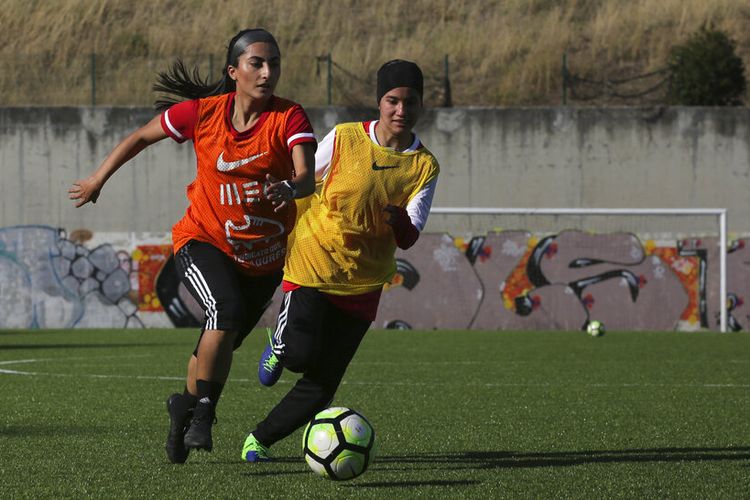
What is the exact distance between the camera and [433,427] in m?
8.38

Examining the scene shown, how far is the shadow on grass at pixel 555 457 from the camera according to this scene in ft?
21.5

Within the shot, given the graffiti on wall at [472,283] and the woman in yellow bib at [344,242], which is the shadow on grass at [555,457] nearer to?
the woman in yellow bib at [344,242]

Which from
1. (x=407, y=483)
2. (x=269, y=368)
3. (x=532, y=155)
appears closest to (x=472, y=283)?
(x=532, y=155)

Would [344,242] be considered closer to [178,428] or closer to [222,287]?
A: [222,287]

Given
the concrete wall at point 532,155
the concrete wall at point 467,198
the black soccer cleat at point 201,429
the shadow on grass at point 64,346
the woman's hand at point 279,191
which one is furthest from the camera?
the concrete wall at point 532,155

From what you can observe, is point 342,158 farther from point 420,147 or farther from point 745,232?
point 745,232

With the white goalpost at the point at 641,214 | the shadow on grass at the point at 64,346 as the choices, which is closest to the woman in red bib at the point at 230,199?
the shadow on grass at the point at 64,346

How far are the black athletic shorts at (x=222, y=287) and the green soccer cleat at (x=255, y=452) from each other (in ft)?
1.77

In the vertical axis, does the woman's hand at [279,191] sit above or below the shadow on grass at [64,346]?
above

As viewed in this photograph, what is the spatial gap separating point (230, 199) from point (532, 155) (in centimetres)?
2104

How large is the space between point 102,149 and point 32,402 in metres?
17.5

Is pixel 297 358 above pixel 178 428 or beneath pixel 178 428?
above

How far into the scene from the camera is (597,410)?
9.54 metres

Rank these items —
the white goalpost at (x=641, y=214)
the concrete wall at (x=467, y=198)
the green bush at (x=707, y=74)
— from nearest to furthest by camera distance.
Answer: the white goalpost at (x=641, y=214) < the concrete wall at (x=467, y=198) < the green bush at (x=707, y=74)
